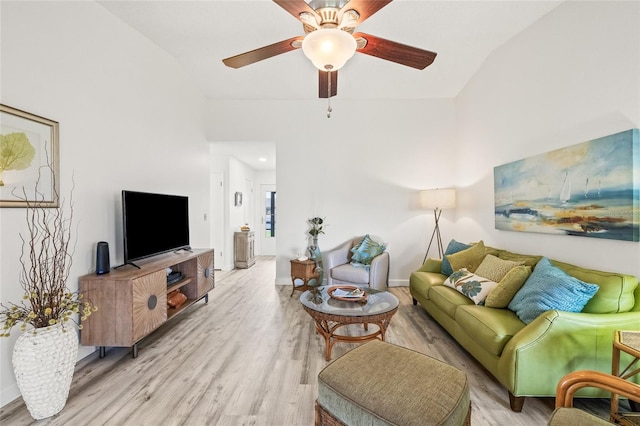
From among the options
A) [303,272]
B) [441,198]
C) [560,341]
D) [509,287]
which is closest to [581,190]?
[509,287]

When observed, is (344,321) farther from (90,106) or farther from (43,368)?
(90,106)

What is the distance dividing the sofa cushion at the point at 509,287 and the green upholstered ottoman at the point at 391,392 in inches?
45.7

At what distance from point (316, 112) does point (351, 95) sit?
0.61 metres

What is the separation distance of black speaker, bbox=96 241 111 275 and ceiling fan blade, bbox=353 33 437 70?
8.25ft

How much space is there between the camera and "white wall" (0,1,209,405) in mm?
1729

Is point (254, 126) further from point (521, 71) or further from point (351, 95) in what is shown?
point (521, 71)

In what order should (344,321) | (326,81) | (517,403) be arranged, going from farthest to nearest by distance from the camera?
(326,81)
(344,321)
(517,403)

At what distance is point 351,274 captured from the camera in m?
3.49

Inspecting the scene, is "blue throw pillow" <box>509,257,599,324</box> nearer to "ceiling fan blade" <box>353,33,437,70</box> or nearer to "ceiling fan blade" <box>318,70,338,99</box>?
"ceiling fan blade" <box>353,33,437,70</box>

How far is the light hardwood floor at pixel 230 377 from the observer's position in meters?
1.58

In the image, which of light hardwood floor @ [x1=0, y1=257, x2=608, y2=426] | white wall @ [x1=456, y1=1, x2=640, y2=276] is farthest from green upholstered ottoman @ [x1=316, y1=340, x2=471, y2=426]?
white wall @ [x1=456, y1=1, x2=640, y2=276]

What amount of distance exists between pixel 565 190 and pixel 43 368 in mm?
3871

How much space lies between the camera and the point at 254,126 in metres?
4.32

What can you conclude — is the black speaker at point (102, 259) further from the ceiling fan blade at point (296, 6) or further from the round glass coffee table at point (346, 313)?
the ceiling fan blade at point (296, 6)
